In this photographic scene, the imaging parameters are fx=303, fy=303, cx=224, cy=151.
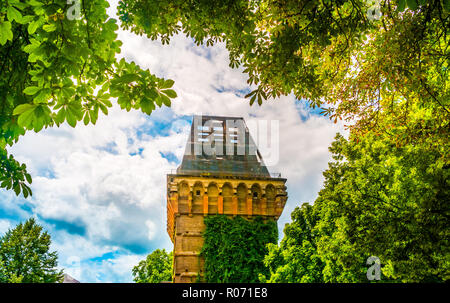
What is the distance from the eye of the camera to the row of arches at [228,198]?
822 inches

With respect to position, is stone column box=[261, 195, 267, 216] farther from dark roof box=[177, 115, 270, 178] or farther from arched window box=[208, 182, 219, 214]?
arched window box=[208, 182, 219, 214]

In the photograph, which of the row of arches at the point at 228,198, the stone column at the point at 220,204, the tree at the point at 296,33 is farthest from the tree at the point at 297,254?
the tree at the point at 296,33

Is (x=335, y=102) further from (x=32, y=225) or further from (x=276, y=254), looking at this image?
(x=32, y=225)

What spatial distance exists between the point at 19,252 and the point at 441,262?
110 feet

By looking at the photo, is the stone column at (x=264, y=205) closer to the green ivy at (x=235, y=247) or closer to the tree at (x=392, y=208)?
the green ivy at (x=235, y=247)

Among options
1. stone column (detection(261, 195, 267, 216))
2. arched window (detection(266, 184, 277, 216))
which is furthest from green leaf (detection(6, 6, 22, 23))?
Answer: arched window (detection(266, 184, 277, 216))

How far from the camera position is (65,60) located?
240 cm

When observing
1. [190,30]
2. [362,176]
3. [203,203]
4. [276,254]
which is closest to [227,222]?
[203,203]

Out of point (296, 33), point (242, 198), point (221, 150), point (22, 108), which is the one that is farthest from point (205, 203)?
point (22, 108)

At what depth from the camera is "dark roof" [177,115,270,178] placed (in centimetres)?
2236

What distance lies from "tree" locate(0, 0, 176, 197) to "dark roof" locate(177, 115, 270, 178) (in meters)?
18.7

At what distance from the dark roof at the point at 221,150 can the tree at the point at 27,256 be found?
1795cm

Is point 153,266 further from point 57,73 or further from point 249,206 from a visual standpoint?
point 57,73

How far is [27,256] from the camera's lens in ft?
94.8
